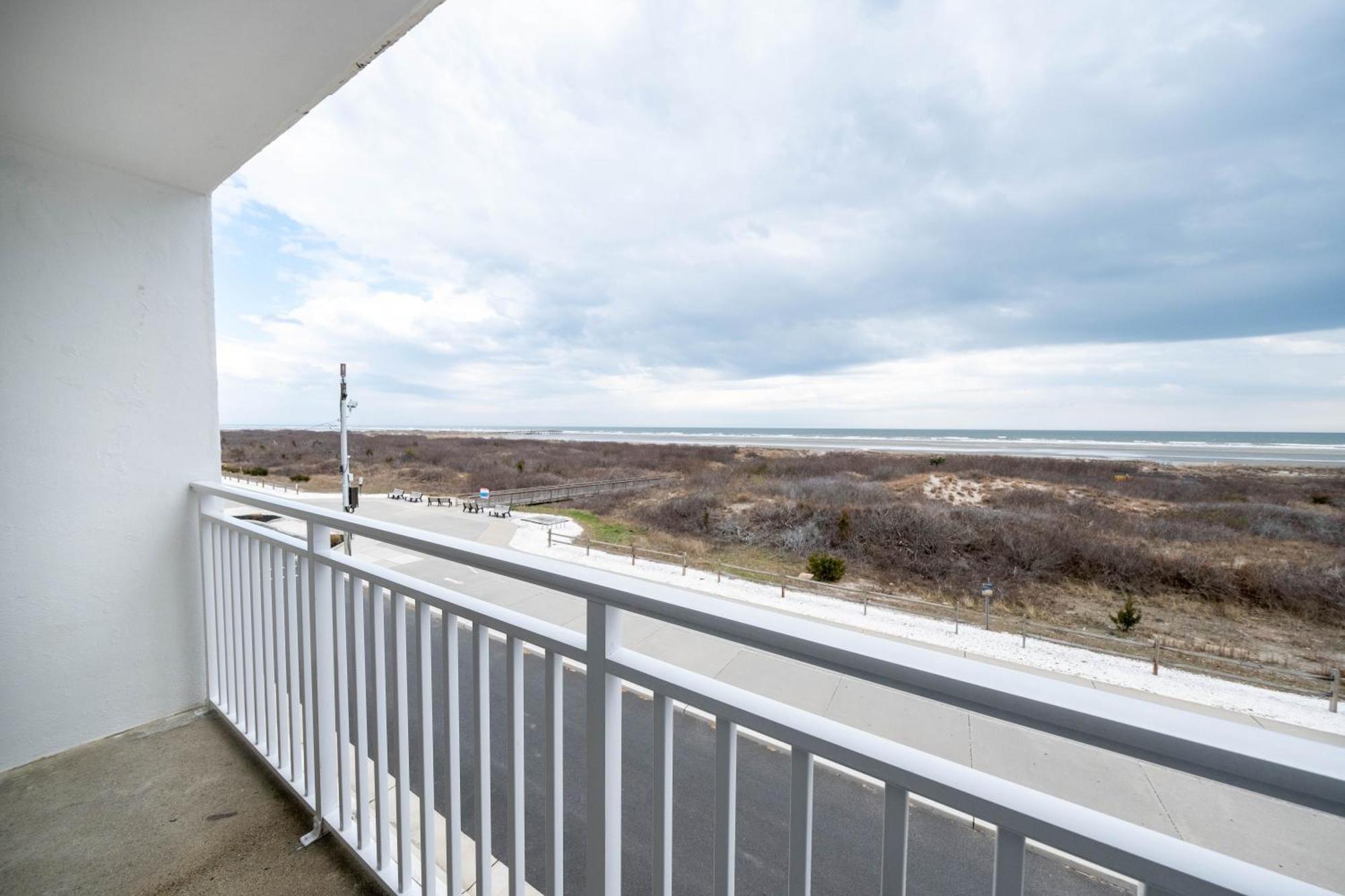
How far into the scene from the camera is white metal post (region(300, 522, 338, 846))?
1364mm

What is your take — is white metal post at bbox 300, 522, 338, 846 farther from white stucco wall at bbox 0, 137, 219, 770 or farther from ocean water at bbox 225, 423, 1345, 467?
ocean water at bbox 225, 423, 1345, 467

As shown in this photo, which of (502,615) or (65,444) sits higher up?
(65,444)

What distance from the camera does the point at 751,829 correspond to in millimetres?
2520

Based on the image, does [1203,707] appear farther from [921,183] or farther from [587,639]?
[921,183]

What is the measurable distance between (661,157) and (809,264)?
5447 millimetres

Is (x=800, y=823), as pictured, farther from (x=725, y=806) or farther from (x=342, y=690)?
(x=342, y=690)

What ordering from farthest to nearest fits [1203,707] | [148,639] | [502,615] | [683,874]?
[1203,707] → [683,874] → [148,639] → [502,615]

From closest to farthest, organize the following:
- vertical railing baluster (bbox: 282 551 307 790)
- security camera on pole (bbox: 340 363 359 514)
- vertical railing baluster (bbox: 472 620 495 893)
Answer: vertical railing baluster (bbox: 472 620 495 893), vertical railing baluster (bbox: 282 551 307 790), security camera on pole (bbox: 340 363 359 514)

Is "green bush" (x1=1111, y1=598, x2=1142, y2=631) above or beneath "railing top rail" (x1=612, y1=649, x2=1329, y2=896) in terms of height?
beneath

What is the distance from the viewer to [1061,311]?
14.4 metres

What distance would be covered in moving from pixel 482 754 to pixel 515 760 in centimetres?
10

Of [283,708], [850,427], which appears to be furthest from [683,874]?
[850,427]

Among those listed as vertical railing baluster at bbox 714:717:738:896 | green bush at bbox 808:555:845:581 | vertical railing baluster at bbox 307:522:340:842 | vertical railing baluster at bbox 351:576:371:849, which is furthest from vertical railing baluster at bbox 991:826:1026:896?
A: green bush at bbox 808:555:845:581

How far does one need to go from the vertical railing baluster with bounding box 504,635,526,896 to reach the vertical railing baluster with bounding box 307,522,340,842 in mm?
732
